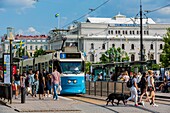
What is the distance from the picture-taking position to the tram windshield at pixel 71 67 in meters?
33.5

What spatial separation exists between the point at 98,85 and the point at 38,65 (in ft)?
22.4

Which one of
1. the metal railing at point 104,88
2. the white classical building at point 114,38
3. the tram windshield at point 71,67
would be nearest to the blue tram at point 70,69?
the tram windshield at point 71,67

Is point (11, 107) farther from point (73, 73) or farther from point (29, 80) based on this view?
point (73, 73)

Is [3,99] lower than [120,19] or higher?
lower

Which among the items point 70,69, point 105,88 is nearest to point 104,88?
point 105,88

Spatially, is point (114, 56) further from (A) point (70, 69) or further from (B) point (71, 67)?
(A) point (70, 69)

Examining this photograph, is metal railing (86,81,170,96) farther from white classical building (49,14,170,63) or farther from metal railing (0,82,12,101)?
white classical building (49,14,170,63)

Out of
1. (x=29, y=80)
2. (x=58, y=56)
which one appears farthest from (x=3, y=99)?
(x=58, y=56)

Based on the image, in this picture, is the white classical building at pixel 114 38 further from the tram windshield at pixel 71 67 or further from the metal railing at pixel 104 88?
the tram windshield at pixel 71 67

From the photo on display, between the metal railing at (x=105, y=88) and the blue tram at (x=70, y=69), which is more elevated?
the blue tram at (x=70, y=69)

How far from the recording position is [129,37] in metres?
165

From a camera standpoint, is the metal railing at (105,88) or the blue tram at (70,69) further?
the blue tram at (70,69)

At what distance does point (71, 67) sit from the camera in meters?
33.7

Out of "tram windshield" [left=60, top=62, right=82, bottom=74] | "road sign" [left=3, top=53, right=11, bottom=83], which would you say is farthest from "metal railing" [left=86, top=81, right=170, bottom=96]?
"road sign" [left=3, top=53, right=11, bottom=83]
